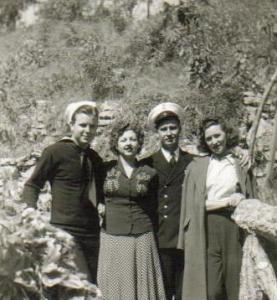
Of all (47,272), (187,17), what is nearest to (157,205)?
(47,272)

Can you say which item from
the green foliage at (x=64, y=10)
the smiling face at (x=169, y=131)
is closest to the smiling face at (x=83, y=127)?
the smiling face at (x=169, y=131)

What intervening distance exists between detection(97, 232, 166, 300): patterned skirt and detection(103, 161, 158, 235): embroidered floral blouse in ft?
0.20

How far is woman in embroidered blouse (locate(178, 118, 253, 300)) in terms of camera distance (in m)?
3.73

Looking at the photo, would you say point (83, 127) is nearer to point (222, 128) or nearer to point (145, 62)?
point (222, 128)

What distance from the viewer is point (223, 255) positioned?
376 cm

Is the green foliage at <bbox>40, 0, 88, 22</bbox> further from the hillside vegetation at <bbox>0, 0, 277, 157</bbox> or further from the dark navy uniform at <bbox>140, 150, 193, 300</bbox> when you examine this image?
the dark navy uniform at <bbox>140, 150, 193, 300</bbox>

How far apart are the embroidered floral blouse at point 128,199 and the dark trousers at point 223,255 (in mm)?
385

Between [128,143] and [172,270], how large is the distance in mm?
867

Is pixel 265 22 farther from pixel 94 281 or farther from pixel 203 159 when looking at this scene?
pixel 94 281

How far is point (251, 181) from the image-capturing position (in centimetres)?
379

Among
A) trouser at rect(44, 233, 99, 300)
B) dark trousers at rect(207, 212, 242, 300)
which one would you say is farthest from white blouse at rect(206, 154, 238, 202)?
trouser at rect(44, 233, 99, 300)

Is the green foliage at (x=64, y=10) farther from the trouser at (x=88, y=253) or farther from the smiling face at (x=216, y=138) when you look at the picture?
the trouser at (x=88, y=253)

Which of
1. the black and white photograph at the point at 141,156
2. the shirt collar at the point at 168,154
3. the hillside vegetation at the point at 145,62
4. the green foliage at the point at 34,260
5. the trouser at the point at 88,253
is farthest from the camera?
the hillside vegetation at the point at 145,62

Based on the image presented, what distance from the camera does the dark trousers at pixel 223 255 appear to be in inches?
147
